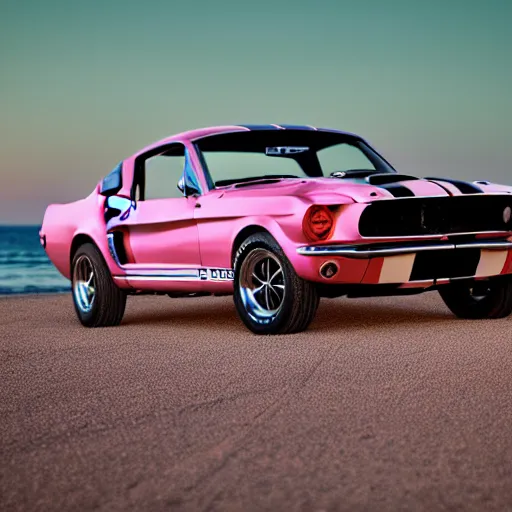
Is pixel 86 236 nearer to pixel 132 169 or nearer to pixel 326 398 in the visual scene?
pixel 132 169

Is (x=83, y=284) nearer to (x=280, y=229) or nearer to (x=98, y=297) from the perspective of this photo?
(x=98, y=297)

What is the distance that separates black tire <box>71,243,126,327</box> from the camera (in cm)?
849

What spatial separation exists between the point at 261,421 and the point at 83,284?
5.07m

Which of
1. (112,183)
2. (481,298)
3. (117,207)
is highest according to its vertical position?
(112,183)

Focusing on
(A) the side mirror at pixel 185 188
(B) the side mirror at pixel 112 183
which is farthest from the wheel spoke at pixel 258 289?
(B) the side mirror at pixel 112 183

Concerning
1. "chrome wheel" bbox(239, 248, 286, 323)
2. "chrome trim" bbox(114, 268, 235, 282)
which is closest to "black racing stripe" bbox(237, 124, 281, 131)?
"chrome trim" bbox(114, 268, 235, 282)

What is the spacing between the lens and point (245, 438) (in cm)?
379

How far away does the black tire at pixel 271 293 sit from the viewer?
6.71 m

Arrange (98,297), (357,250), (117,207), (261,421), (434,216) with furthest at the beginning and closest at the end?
(98,297) < (117,207) < (434,216) < (357,250) < (261,421)

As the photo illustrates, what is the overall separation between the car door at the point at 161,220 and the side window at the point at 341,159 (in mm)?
1087

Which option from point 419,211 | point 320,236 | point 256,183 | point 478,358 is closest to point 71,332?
point 256,183

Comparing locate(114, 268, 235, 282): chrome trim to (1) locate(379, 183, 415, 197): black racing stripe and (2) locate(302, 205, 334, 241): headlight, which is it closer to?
(2) locate(302, 205, 334, 241): headlight

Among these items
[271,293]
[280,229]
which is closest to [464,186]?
[280,229]

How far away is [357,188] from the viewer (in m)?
6.71
